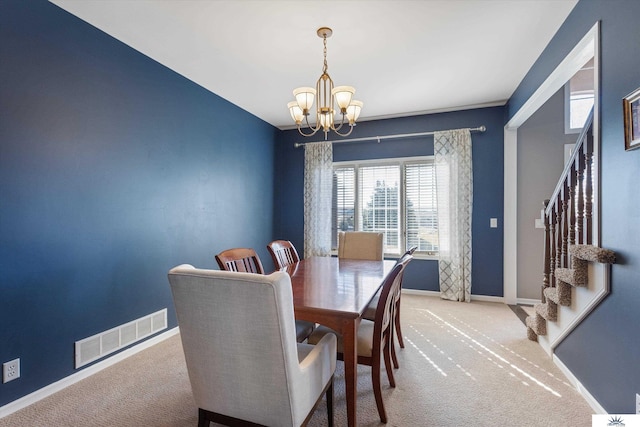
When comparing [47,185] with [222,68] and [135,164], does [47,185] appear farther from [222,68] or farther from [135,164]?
[222,68]

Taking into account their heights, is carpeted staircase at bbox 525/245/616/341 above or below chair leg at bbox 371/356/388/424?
above

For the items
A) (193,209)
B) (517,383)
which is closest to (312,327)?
(517,383)

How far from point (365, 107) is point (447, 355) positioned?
3115mm

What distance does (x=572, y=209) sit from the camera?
2.28m

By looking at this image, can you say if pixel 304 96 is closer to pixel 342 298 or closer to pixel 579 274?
pixel 342 298

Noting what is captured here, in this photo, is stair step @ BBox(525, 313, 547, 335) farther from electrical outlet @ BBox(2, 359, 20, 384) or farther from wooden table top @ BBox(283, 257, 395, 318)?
electrical outlet @ BBox(2, 359, 20, 384)

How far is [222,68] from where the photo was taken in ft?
9.62

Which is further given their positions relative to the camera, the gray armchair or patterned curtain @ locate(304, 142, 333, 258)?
patterned curtain @ locate(304, 142, 333, 258)

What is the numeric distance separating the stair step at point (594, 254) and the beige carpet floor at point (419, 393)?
3.02ft

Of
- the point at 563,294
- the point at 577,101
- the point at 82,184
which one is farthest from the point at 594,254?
the point at 82,184

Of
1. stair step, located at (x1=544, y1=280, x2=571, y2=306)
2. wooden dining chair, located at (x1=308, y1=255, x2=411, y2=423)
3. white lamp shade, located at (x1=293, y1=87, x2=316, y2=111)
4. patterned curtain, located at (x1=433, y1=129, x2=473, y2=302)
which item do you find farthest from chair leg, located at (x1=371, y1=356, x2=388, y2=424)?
patterned curtain, located at (x1=433, y1=129, x2=473, y2=302)

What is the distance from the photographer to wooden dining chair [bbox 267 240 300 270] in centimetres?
264

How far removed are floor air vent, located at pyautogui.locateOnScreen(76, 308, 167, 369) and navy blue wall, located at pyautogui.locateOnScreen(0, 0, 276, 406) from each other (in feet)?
0.19

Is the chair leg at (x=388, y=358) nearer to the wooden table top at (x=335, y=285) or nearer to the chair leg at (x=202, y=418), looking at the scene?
the wooden table top at (x=335, y=285)
